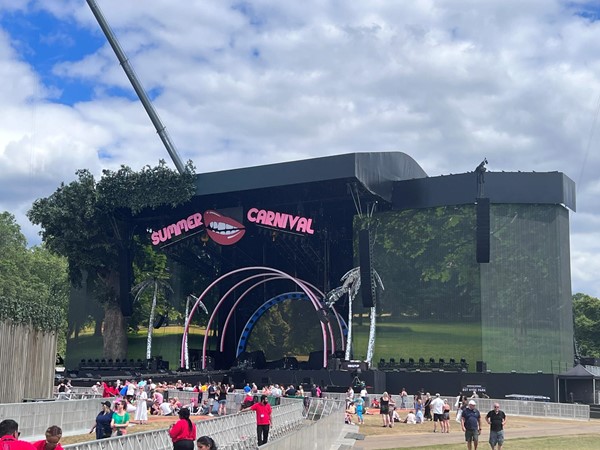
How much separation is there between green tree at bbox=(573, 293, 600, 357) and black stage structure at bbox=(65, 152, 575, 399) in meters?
44.6

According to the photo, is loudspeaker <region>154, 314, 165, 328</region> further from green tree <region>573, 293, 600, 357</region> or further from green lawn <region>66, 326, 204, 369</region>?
green tree <region>573, 293, 600, 357</region>

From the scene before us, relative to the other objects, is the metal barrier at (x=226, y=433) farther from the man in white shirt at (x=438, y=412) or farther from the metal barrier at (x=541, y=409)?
the metal barrier at (x=541, y=409)

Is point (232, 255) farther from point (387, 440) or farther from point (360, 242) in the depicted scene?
point (387, 440)

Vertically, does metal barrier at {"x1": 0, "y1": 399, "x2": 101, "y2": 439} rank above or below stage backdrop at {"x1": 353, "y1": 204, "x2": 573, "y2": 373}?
below

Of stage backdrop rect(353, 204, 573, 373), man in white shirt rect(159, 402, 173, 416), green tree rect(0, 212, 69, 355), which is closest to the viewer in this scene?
man in white shirt rect(159, 402, 173, 416)

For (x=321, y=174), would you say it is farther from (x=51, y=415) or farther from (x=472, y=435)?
(x=472, y=435)

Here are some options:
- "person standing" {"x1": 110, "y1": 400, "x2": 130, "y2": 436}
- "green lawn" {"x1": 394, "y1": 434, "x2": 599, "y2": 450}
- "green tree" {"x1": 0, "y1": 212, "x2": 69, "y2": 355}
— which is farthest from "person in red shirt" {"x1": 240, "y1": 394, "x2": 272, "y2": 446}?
"green tree" {"x1": 0, "y1": 212, "x2": 69, "y2": 355}

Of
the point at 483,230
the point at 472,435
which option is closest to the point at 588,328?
the point at 483,230

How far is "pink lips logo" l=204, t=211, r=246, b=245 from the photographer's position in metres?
53.3

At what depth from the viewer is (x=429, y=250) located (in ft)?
164

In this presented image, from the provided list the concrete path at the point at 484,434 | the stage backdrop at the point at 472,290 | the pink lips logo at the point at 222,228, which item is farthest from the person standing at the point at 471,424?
the pink lips logo at the point at 222,228

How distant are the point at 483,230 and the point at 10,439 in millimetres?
42094

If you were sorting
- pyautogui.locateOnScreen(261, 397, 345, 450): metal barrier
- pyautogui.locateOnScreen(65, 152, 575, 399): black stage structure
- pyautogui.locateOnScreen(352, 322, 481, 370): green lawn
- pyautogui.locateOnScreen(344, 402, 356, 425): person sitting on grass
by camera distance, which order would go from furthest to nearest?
pyautogui.locateOnScreen(352, 322, 481, 370): green lawn, pyautogui.locateOnScreen(65, 152, 575, 399): black stage structure, pyautogui.locateOnScreen(344, 402, 356, 425): person sitting on grass, pyautogui.locateOnScreen(261, 397, 345, 450): metal barrier

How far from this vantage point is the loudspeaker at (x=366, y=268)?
48.7 m
